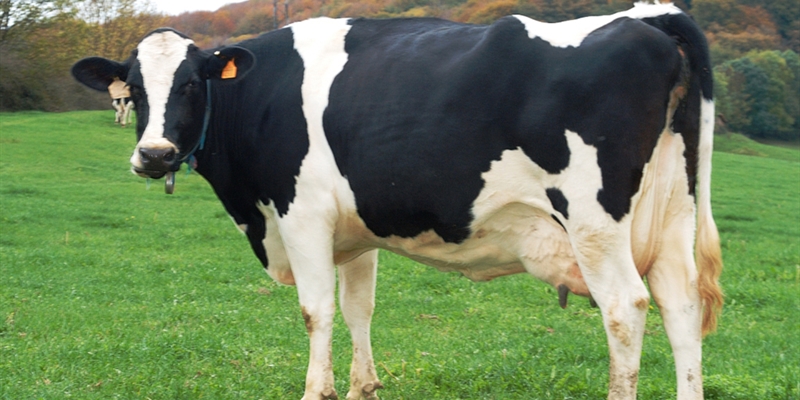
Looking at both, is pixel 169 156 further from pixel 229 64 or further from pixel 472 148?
pixel 472 148

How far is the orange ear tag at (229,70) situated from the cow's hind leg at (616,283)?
259 cm

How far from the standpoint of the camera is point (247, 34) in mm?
24562

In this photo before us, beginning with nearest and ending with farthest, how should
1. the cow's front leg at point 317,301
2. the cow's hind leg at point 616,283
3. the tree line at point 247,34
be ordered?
the cow's hind leg at point 616,283 → the cow's front leg at point 317,301 → the tree line at point 247,34

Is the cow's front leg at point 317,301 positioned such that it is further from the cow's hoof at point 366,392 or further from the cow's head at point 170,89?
the cow's head at point 170,89

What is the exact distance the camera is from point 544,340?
7965 millimetres

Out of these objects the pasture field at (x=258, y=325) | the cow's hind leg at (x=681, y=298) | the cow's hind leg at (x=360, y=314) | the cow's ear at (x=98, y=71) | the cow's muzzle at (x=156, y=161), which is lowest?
the pasture field at (x=258, y=325)

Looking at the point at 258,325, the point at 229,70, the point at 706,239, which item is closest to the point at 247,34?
the point at 258,325

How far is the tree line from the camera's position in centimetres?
3150

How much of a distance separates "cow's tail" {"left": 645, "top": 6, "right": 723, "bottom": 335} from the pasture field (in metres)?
1.24

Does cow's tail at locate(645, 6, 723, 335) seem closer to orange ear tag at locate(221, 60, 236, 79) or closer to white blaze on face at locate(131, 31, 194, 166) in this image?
orange ear tag at locate(221, 60, 236, 79)

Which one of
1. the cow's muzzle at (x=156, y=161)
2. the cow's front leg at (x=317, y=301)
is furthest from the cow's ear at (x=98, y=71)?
the cow's front leg at (x=317, y=301)

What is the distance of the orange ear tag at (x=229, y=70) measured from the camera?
5.69 m

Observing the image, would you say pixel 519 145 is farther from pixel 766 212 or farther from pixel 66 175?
pixel 66 175

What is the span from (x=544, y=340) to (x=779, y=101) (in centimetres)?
6769
